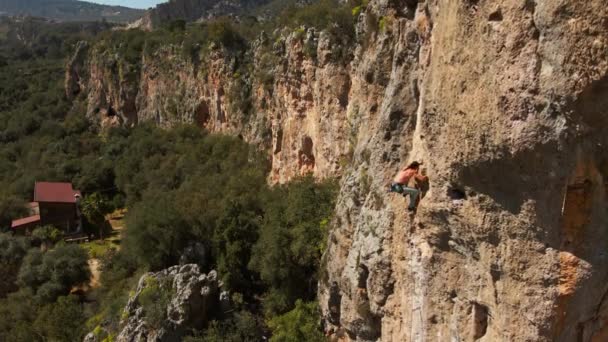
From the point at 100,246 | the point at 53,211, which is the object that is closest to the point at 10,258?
the point at 100,246

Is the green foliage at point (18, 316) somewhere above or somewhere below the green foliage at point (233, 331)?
below

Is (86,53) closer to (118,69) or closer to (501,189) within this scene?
(118,69)

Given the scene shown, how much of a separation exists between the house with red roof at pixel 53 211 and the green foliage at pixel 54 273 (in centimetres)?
973

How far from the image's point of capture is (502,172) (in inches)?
350

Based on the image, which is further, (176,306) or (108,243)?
(108,243)

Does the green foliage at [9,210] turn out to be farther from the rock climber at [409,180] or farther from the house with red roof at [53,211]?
the rock climber at [409,180]

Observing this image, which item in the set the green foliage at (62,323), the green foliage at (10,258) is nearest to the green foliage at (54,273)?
the green foliage at (10,258)

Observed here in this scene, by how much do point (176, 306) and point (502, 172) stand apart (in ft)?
47.6

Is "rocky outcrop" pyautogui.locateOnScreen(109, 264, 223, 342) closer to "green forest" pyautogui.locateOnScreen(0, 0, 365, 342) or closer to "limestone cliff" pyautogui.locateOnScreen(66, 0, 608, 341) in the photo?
"green forest" pyautogui.locateOnScreen(0, 0, 365, 342)

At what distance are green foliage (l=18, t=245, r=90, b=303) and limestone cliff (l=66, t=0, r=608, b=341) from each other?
17.8 metres

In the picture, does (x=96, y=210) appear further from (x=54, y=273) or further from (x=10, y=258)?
(x=54, y=273)

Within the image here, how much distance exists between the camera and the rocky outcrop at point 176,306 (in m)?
19.0

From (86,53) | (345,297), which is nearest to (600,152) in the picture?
(345,297)

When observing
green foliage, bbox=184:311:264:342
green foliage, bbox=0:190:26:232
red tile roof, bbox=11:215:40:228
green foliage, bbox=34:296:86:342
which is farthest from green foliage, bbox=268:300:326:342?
green foliage, bbox=0:190:26:232
